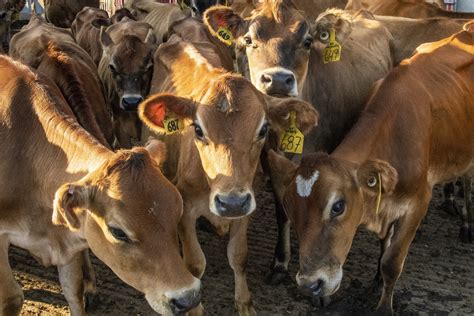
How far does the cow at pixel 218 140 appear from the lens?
13.4 ft

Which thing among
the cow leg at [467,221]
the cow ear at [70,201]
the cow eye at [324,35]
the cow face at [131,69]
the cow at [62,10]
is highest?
the cow ear at [70,201]

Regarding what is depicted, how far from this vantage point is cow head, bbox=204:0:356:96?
5.12 metres

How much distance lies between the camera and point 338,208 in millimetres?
4168

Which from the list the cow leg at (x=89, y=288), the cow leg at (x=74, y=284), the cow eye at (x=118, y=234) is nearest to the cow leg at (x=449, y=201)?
the cow leg at (x=89, y=288)

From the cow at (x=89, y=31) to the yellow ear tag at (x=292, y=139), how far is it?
3.81 meters

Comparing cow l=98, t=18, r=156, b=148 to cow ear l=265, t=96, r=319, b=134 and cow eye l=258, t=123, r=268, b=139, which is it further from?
cow eye l=258, t=123, r=268, b=139

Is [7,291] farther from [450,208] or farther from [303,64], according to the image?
[450,208]

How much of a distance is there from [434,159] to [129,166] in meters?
2.84

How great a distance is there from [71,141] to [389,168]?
6.91ft

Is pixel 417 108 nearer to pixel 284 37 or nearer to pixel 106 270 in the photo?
pixel 284 37

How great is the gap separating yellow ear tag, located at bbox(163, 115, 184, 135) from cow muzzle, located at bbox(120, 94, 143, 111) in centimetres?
178

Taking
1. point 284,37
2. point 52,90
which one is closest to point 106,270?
point 52,90

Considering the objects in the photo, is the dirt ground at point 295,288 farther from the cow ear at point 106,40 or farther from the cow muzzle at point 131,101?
the cow ear at point 106,40

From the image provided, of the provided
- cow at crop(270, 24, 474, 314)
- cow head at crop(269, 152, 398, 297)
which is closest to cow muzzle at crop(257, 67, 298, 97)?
cow at crop(270, 24, 474, 314)
